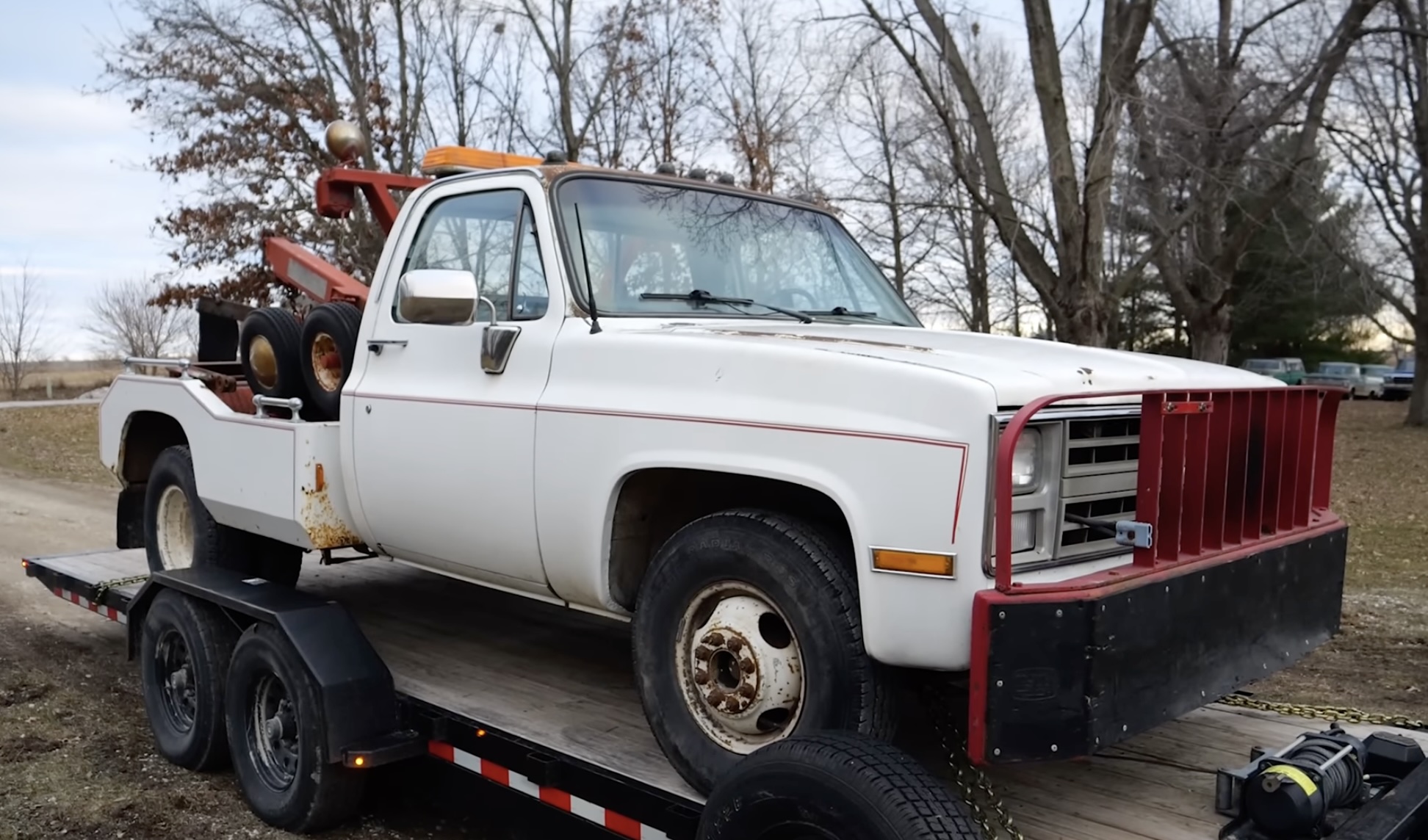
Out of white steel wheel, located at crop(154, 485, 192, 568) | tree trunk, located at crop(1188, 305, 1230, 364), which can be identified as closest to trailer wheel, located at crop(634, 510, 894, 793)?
white steel wheel, located at crop(154, 485, 192, 568)

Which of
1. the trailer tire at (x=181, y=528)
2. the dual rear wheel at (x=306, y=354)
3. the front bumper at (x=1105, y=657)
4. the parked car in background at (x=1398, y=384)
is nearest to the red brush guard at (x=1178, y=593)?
the front bumper at (x=1105, y=657)

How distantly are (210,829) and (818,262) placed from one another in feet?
10.3

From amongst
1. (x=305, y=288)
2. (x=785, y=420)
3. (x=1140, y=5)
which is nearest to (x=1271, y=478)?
(x=785, y=420)

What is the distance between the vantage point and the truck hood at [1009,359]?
2.86 meters

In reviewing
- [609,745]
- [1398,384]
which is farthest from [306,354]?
[1398,384]

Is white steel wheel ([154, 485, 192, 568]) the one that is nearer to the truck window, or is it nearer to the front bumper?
the truck window

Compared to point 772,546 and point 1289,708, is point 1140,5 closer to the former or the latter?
point 1289,708

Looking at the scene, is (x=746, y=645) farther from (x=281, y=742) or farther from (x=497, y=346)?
(x=281, y=742)

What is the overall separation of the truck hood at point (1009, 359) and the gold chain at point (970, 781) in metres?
0.97

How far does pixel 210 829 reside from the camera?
4.34m

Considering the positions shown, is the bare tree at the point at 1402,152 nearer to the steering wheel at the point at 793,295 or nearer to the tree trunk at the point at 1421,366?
the tree trunk at the point at 1421,366

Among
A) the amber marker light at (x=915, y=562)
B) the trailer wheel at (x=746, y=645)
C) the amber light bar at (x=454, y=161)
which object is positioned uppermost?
the amber light bar at (x=454, y=161)

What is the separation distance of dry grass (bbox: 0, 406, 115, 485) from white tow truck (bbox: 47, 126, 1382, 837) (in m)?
11.6

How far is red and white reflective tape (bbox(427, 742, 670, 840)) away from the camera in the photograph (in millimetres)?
3312
